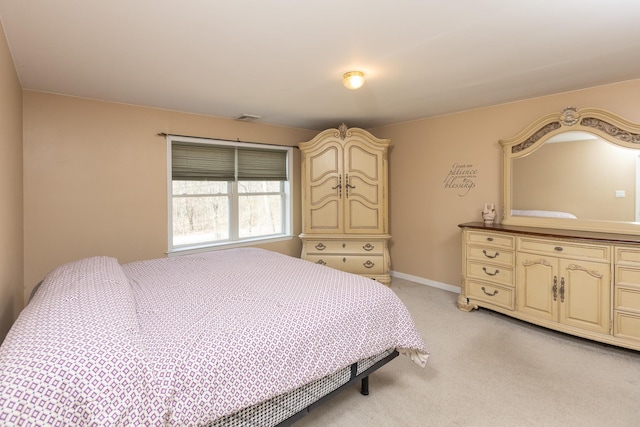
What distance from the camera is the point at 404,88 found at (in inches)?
115

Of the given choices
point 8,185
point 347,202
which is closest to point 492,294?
point 347,202

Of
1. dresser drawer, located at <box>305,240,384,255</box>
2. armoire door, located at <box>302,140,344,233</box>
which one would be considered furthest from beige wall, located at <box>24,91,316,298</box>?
dresser drawer, located at <box>305,240,384,255</box>

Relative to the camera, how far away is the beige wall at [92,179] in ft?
9.33

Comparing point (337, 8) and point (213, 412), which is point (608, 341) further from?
point (337, 8)

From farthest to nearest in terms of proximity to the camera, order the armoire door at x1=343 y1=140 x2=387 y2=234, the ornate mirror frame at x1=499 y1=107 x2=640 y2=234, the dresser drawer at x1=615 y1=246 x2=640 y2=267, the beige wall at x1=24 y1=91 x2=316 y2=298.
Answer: the armoire door at x1=343 y1=140 x2=387 y2=234 → the beige wall at x1=24 y1=91 x2=316 y2=298 → the ornate mirror frame at x1=499 y1=107 x2=640 y2=234 → the dresser drawer at x1=615 y1=246 x2=640 y2=267

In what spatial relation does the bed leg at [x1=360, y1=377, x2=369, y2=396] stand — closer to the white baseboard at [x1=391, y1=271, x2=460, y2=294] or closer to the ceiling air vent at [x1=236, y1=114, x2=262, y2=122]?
the white baseboard at [x1=391, y1=271, x2=460, y2=294]

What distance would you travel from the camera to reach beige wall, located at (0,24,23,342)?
69.9 inches

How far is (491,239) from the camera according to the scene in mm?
3199

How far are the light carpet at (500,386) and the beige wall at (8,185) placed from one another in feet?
6.46

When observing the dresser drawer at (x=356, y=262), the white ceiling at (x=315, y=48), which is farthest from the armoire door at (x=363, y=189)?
the white ceiling at (x=315, y=48)

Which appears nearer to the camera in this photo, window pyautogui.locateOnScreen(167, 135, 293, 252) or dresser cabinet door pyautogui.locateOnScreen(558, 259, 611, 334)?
dresser cabinet door pyautogui.locateOnScreen(558, 259, 611, 334)

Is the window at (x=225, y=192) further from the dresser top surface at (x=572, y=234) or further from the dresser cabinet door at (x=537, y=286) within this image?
the dresser cabinet door at (x=537, y=286)

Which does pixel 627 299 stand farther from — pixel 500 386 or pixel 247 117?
pixel 247 117

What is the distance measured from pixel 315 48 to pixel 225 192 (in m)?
2.53
